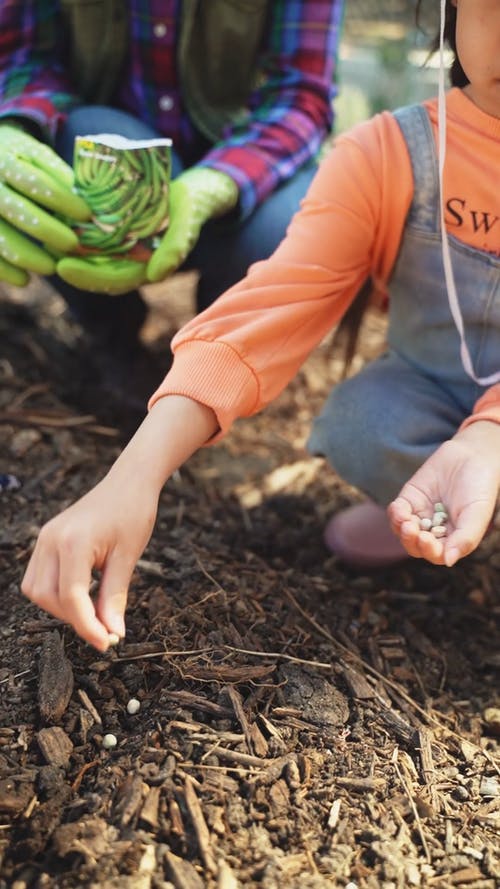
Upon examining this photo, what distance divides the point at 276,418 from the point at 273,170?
23.2 inches

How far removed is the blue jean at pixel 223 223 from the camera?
66.4 inches

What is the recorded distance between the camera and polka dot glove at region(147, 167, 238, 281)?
146cm

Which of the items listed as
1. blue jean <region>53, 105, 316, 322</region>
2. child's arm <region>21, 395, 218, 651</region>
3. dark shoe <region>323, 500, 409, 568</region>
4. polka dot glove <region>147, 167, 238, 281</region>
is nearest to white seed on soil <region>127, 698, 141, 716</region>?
child's arm <region>21, 395, 218, 651</region>

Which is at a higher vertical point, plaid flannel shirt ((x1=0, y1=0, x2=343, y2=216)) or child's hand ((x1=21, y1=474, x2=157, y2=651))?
plaid flannel shirt ((x1=0, y1=0, x2=343, y2=216))

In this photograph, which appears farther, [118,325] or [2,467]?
[118,325]

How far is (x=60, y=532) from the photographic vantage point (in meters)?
0.91

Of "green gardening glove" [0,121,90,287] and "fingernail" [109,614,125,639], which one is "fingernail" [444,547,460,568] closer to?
"fingernail" [109,614,125,639]

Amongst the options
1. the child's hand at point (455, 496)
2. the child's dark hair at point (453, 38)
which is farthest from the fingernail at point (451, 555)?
the child's dark hair at point (453, 38)

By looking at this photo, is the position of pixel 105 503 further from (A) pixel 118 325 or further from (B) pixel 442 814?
(A) pixel 118 325

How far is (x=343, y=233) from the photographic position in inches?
50.8

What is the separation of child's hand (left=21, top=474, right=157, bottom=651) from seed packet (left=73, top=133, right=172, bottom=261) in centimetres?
61

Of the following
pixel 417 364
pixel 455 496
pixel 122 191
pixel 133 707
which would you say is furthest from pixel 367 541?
pixel 122 191

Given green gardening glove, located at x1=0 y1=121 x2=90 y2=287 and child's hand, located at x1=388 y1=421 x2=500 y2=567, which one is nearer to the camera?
child's hand, located at x1=388 y1=421 x2=500 y2=567

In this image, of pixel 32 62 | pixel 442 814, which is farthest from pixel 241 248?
pixel 442 814
